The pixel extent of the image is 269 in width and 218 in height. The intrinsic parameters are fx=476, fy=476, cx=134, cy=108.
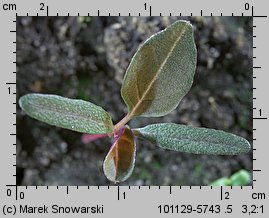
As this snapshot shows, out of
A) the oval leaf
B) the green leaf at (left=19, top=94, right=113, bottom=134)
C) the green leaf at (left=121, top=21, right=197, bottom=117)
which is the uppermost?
the green leaf at (left=121, top=21, right=197, bottom=117)

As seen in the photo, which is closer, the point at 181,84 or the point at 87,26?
the point at 181,84

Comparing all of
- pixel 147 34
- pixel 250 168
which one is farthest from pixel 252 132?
pixel 147 34

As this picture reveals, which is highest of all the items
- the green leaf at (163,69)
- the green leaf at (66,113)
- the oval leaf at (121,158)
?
the green leaf at (163,69)

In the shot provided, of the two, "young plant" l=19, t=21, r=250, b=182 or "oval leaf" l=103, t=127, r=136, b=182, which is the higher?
"young plant" l=19, t=21, r=250, b=182

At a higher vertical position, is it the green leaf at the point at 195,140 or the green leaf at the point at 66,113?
the green leaf at the point at 66,113

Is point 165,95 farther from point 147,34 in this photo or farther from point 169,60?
point 147,34

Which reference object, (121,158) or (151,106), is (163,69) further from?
(121,158)
